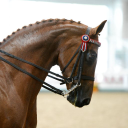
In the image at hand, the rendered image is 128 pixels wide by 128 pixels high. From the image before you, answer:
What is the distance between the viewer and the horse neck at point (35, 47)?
1708 millimetres

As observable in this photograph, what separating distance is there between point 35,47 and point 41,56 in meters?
0.09

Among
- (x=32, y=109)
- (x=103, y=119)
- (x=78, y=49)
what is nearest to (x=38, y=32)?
(x=78, y=49)

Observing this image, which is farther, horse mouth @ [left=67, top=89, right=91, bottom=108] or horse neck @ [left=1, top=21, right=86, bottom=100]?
horse mouth @ [left=67, top=89, right=91, bottom=108]

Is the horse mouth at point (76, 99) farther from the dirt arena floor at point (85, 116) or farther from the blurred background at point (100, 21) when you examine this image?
the blurred background at point (100, 21)

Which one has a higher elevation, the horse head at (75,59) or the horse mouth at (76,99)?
the horse head at (75,59)

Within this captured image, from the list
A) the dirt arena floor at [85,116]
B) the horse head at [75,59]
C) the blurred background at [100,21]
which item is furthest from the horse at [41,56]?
the blurred background at [100,21]

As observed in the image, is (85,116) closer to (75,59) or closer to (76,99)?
(76,99)

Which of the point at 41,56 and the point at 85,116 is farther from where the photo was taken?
the point at 85,116

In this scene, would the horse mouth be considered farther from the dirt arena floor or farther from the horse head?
the dirt arena floor

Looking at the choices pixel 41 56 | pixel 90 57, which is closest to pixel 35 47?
pixel 41 56

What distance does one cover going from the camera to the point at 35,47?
1.76 m

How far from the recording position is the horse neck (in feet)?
5.60

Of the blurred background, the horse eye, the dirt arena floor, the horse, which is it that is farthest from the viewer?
the blurred background

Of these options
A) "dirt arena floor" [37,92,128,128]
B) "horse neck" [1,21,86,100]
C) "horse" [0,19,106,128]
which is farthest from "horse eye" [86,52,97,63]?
"dirt arena floor" [37,92,128,128]
